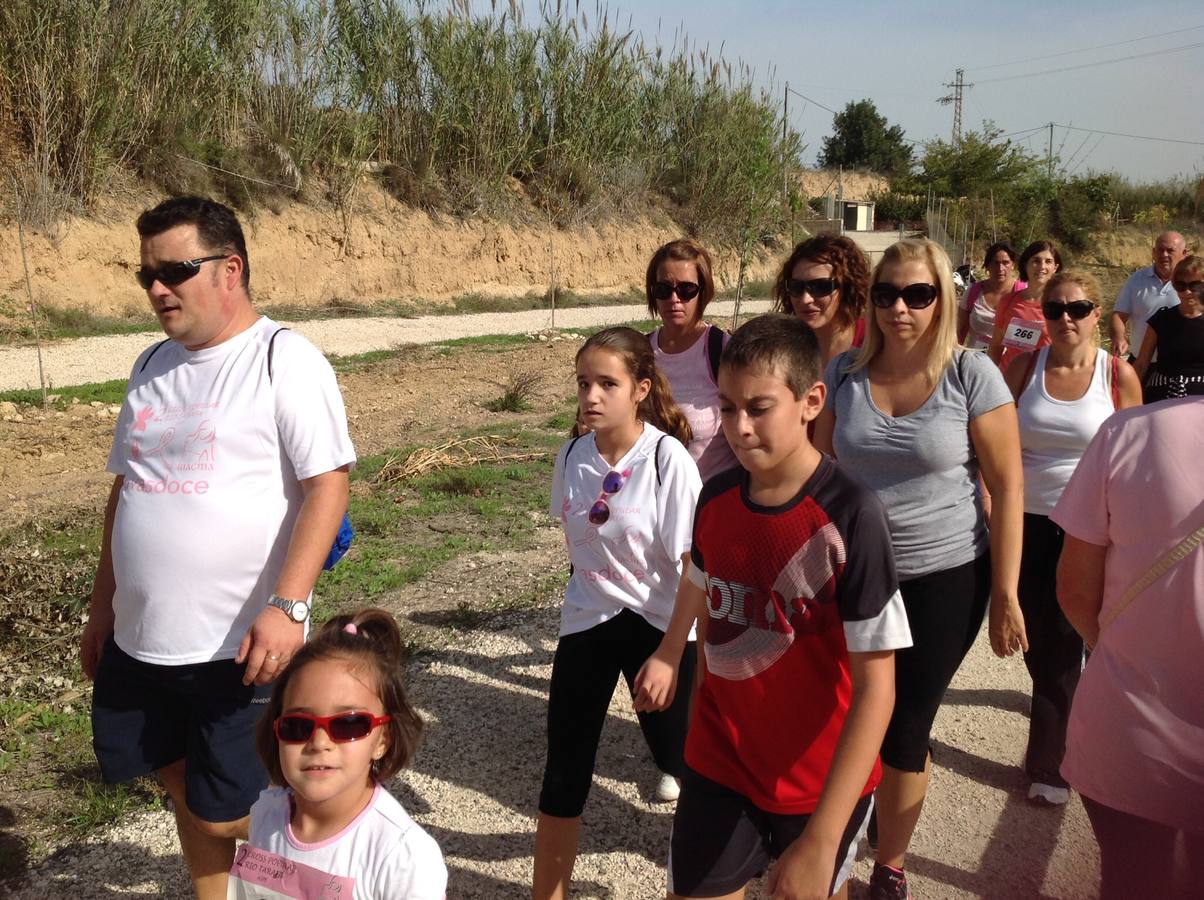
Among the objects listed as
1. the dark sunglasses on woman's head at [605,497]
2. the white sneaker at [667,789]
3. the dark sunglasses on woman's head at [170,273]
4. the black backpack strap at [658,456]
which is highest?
the dark sunglasses on woman's head at [170,273]

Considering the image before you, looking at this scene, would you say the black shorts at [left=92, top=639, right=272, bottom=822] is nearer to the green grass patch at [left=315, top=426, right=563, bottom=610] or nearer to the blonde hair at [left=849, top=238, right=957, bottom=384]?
the blonde hair at [left=849, top=238, right=957, bottom=384]

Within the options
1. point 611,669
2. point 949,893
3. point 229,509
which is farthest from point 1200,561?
point 229,509

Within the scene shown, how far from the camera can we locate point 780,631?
2219mm

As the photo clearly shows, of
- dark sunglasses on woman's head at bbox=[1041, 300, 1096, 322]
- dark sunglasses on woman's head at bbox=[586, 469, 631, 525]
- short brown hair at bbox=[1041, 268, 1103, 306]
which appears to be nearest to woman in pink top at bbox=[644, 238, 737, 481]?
dark sunglasses on woman's head at bbox=[586, 469, 631, 525]

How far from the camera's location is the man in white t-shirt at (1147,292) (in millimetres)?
7883

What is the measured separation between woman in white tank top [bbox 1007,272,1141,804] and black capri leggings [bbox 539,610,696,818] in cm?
164

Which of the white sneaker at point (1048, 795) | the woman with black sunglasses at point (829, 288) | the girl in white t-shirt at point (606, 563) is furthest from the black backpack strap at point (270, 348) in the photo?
the white sneaker at point (1048, 795)

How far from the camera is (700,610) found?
2.50 metres

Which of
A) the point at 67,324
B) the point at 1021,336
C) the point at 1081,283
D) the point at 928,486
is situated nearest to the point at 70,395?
the point at 67,324

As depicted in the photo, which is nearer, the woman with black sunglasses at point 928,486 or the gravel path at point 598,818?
the woman with black sunglasses at point 928,486

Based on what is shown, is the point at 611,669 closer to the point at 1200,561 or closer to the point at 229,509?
the point at 229,509

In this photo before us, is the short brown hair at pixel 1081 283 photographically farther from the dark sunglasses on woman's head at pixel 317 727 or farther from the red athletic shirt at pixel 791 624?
the dark sunglasses on woman's head at pixel 317 727

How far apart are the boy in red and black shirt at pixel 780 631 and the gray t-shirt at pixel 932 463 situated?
0.71 metres

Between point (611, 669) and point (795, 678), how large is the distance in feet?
2.86
